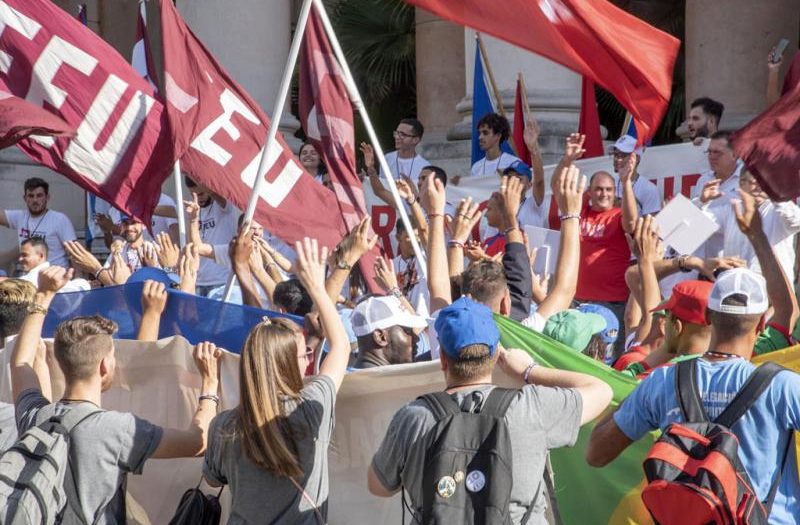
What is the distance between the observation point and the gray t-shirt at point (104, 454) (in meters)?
4.86

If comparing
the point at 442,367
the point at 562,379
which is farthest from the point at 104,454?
the point at 562,379

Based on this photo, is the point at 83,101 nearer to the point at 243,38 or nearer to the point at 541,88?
the point at 541,88

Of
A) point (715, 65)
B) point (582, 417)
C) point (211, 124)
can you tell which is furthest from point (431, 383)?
point (715, 65)

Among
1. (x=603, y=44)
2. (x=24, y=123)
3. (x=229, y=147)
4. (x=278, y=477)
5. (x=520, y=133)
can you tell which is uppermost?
(x=603, y=44)

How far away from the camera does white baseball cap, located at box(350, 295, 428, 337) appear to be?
5676 millimetres

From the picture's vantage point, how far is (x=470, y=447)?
4.19 metres

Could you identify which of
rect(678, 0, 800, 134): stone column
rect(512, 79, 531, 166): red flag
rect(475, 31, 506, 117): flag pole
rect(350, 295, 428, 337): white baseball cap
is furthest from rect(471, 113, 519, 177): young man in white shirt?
rect(350, 295, 428, 337): white baseball cap

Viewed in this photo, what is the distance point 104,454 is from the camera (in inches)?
192

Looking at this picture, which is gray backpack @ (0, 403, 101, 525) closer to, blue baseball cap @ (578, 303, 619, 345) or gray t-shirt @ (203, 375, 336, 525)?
gray t-shirt @ (203, 375, 336, 525)

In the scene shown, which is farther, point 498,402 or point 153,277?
point 153,277

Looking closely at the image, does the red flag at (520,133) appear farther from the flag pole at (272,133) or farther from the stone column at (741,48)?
the flag pole at (272,133)

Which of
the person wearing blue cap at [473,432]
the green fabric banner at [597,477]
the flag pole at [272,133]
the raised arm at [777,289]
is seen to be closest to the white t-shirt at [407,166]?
the flag pole at [272,133]

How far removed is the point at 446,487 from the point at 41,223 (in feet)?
28.5

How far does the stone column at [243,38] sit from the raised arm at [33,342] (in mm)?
7682
